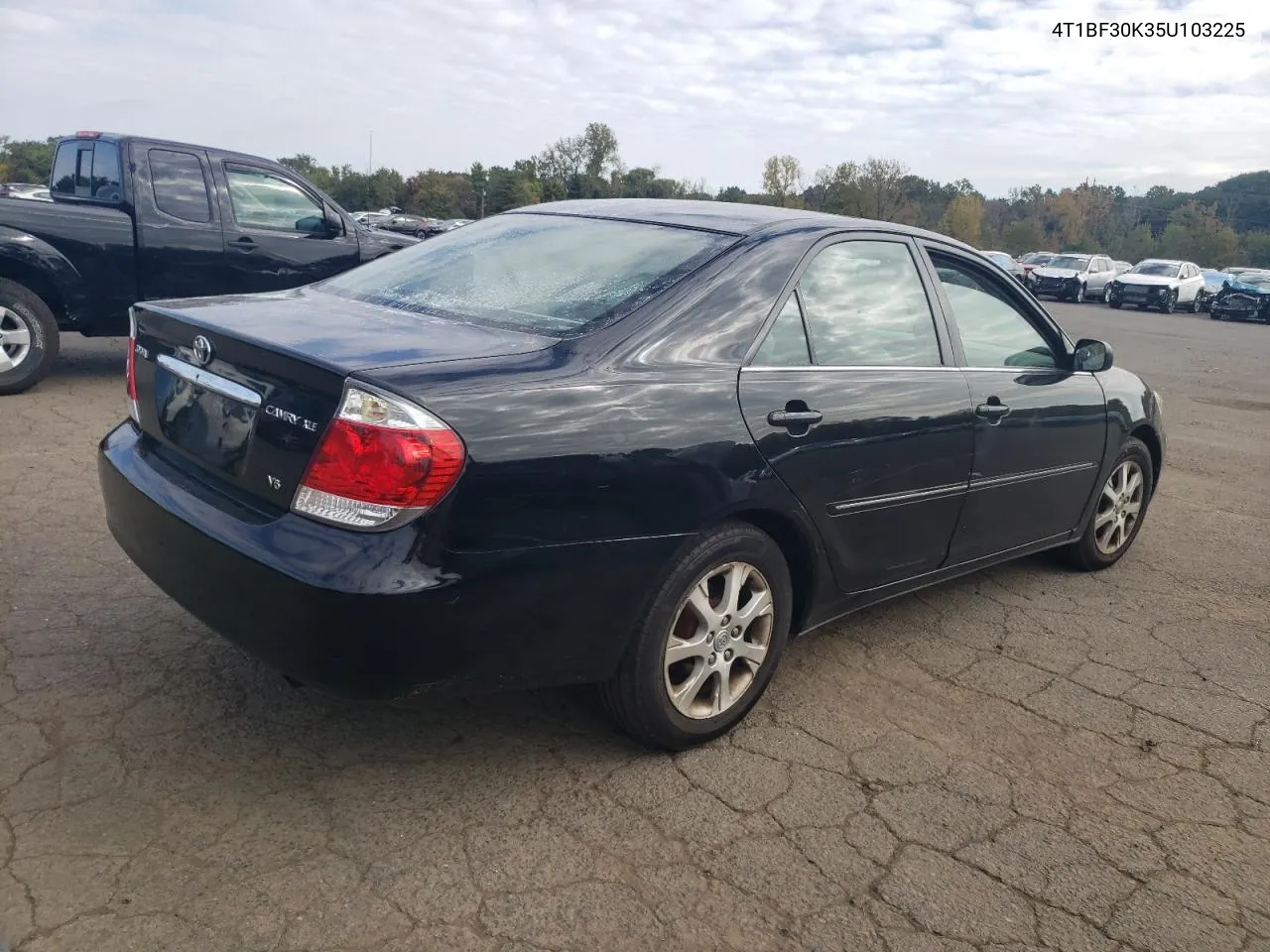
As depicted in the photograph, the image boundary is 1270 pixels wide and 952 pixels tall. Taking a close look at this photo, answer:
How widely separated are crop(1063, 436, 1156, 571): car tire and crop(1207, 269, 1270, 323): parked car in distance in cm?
2903

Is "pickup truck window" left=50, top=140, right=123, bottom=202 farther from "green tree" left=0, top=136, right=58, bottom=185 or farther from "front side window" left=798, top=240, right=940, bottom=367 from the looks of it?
"green tree" left=0, top=136, right=58, bottom=185

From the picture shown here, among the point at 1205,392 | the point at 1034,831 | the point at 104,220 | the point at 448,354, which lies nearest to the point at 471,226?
the point at 448,354

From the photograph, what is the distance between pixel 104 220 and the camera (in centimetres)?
745

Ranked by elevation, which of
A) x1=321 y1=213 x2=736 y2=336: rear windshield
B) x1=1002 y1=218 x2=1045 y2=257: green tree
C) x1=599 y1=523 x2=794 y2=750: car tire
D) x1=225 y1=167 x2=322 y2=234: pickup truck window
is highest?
x1=1002 y1=218 x2=1045 y2=257: green tree

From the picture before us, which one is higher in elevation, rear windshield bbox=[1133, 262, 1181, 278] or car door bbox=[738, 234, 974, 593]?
rear windshield bbox=[1133, 262, 1181, 278]

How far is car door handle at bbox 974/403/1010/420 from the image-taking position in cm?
381

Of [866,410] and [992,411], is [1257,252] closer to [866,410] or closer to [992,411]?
[992,411]

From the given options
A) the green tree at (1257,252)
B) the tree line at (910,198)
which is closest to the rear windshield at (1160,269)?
the tree line at (910,198)

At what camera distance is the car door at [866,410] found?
3.13 metres

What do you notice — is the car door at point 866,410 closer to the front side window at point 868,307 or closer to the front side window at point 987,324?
the front side window at point 868,307

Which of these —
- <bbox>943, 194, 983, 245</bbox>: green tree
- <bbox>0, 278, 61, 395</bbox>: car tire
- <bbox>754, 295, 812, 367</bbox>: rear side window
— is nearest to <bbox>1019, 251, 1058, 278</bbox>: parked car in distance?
<bbox>0, 278, 61, 395</bbox>: car tire

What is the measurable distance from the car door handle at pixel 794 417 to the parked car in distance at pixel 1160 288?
31.8 metres

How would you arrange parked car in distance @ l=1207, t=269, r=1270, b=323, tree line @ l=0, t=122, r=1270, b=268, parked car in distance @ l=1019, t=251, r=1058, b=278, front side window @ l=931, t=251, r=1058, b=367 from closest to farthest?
1. front side window @ l=931, t=251, r=1058, b=367
2. parked car in distance @ l=1207, t=269, r=1270, b=323
3. parked car in distance @ l=1019, t=251, r=1058, b=278
4. tree line @ l=0, t=122, r=1270, b=268

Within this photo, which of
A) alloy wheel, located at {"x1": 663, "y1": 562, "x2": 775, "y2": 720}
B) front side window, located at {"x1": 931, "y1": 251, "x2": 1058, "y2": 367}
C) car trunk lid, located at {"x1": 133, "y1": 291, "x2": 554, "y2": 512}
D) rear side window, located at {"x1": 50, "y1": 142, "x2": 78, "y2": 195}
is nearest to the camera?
car trunk lid, located at {"x1": 133, "y1": 291, "x2": 554, "y2": 512}
